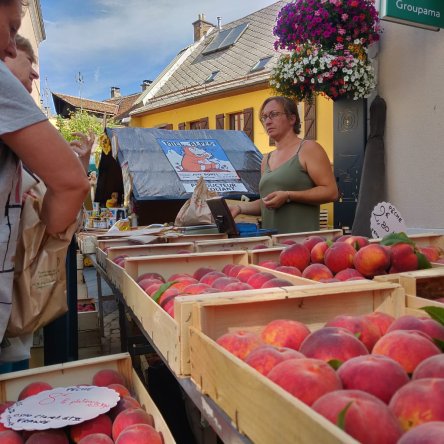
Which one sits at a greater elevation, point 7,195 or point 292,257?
point 7,195

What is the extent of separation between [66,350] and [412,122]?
4.04 metres

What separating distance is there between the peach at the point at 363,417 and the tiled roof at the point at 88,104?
27.7 m

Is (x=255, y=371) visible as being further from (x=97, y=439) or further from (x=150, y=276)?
(x=150, y=276)

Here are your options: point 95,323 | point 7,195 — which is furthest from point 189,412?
point 95,323

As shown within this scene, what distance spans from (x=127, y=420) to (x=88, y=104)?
94.0 feet

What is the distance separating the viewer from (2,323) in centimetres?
135

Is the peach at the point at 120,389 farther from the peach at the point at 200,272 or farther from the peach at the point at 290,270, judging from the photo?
the peach at the point at 290,270

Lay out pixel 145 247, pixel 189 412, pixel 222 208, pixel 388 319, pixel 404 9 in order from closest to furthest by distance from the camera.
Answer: pixel 388 319, pixel 189 412, pixel 145 247, pixel 222 208, pixel 404 9

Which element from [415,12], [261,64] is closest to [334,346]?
[415,12]

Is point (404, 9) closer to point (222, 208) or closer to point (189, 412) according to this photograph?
point (222, 208)

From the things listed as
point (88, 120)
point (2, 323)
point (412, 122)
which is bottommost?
point (2, 323)

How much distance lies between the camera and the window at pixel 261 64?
14922 millimetres

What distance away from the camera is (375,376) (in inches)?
34.0

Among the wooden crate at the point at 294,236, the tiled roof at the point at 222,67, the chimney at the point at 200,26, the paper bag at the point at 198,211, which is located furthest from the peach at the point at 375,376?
the chimney at the point at 200,26
